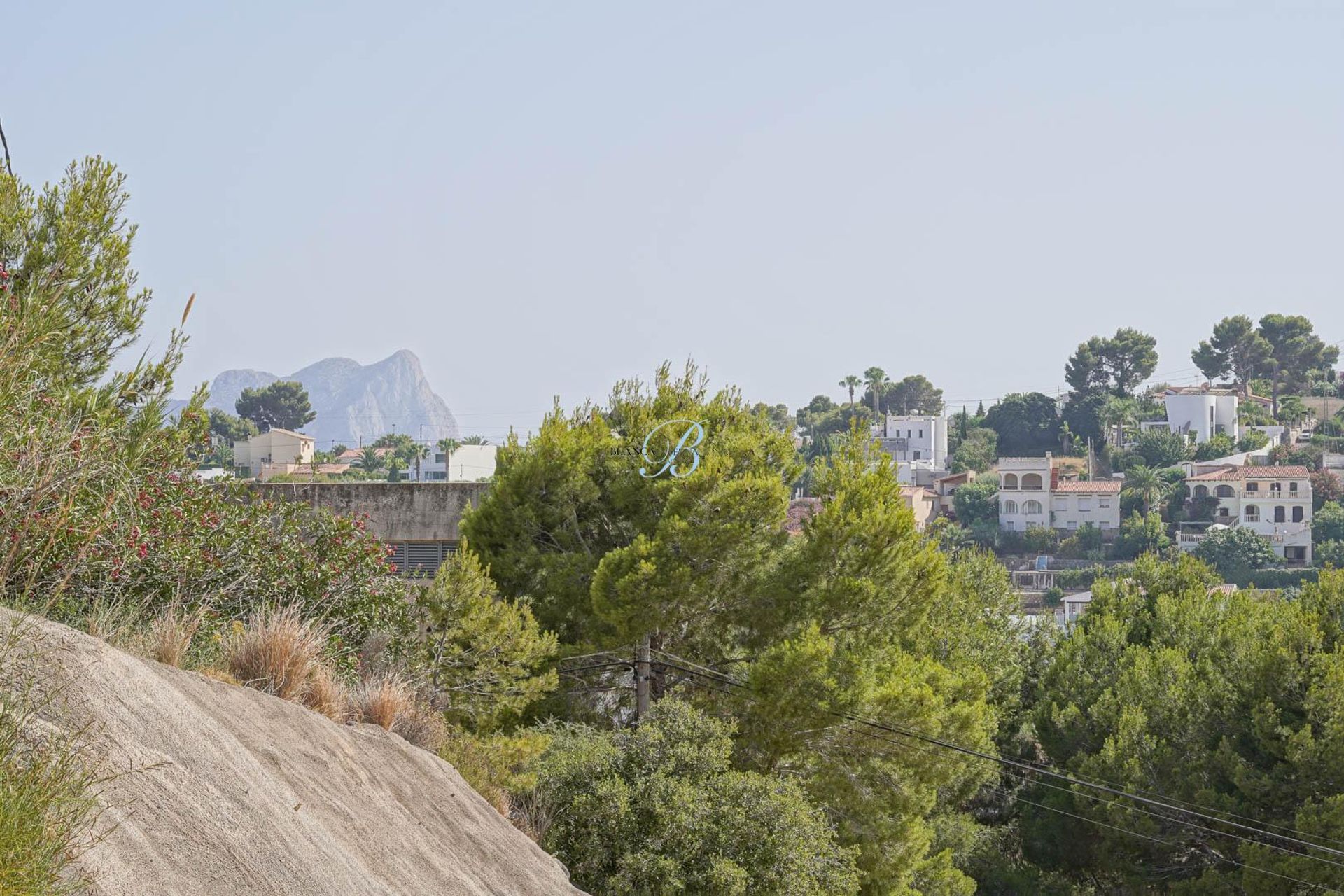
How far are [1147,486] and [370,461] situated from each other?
75423mm

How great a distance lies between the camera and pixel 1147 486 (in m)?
132

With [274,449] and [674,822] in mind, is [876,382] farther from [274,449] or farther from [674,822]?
[674,822]

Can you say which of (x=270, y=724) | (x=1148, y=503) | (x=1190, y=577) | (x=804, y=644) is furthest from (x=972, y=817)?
(x=1148, y=503)

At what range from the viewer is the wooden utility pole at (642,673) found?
21.7 m

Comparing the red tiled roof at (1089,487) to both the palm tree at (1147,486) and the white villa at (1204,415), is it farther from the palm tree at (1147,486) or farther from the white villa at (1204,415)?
the white villa at (1204,415)

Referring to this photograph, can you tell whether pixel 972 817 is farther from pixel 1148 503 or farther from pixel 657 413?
pixel 1148 503

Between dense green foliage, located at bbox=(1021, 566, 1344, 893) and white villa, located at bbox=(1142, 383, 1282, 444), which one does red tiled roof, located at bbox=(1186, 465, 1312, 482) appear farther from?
dense green foliage, located at bbox=(1021, 566, 1344, 893)

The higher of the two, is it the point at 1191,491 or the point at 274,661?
the point at 1191,491

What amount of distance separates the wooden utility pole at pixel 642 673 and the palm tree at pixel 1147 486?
116 m

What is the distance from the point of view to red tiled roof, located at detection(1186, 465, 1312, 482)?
125812mm

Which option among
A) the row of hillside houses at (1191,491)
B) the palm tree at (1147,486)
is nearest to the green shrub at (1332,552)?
the row of hillside houses at (1191,491)

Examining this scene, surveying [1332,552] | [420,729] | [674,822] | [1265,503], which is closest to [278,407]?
[1265,503]

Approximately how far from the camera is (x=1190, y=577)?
3559cm

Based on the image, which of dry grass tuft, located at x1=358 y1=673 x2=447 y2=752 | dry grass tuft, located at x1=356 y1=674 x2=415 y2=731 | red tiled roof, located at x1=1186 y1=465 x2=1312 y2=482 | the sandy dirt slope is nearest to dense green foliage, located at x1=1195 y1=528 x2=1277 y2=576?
red tiled roof, located at x1=1186 y1=465 x2=1312 y2=482
